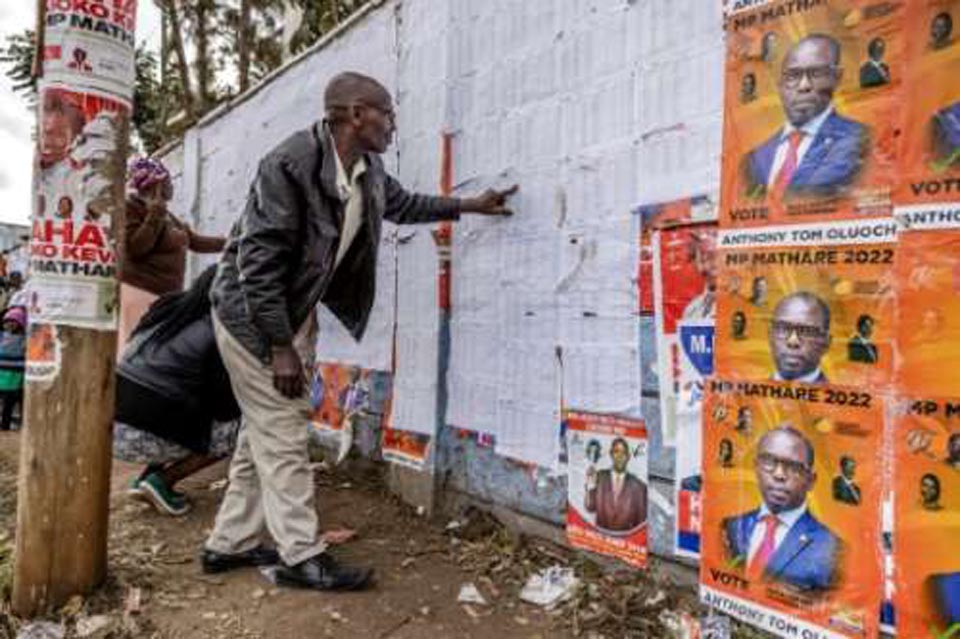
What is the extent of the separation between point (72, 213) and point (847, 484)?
2.60m

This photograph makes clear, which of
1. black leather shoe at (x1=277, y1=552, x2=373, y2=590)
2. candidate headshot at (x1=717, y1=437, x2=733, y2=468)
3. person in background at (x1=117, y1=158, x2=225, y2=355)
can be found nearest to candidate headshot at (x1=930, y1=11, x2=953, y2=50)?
candidate headshot at (x1=717, y1=437, x2=733, y2=468)

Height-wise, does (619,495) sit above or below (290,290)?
below

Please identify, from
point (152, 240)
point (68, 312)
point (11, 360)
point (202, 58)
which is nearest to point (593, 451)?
point (68, 312)

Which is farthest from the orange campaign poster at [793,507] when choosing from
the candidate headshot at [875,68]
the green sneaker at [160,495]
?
the green sneaker at [160,495]

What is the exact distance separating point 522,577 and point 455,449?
72 cm

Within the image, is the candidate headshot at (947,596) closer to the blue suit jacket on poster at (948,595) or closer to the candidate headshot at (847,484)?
the blue suit jacket on poster at (948,595)

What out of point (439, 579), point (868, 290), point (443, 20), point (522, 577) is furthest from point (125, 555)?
point (868, 290)

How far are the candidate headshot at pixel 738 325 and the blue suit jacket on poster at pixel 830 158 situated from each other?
14.2 inches

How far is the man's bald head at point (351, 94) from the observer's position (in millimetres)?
2816

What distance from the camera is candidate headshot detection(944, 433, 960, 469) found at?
5.77ft

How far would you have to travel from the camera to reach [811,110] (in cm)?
204

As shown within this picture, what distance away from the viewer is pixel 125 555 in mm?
3215

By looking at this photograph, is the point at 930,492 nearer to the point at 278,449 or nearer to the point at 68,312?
the point at 278,449

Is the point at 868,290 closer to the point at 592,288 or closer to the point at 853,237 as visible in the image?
the point at 853,237
